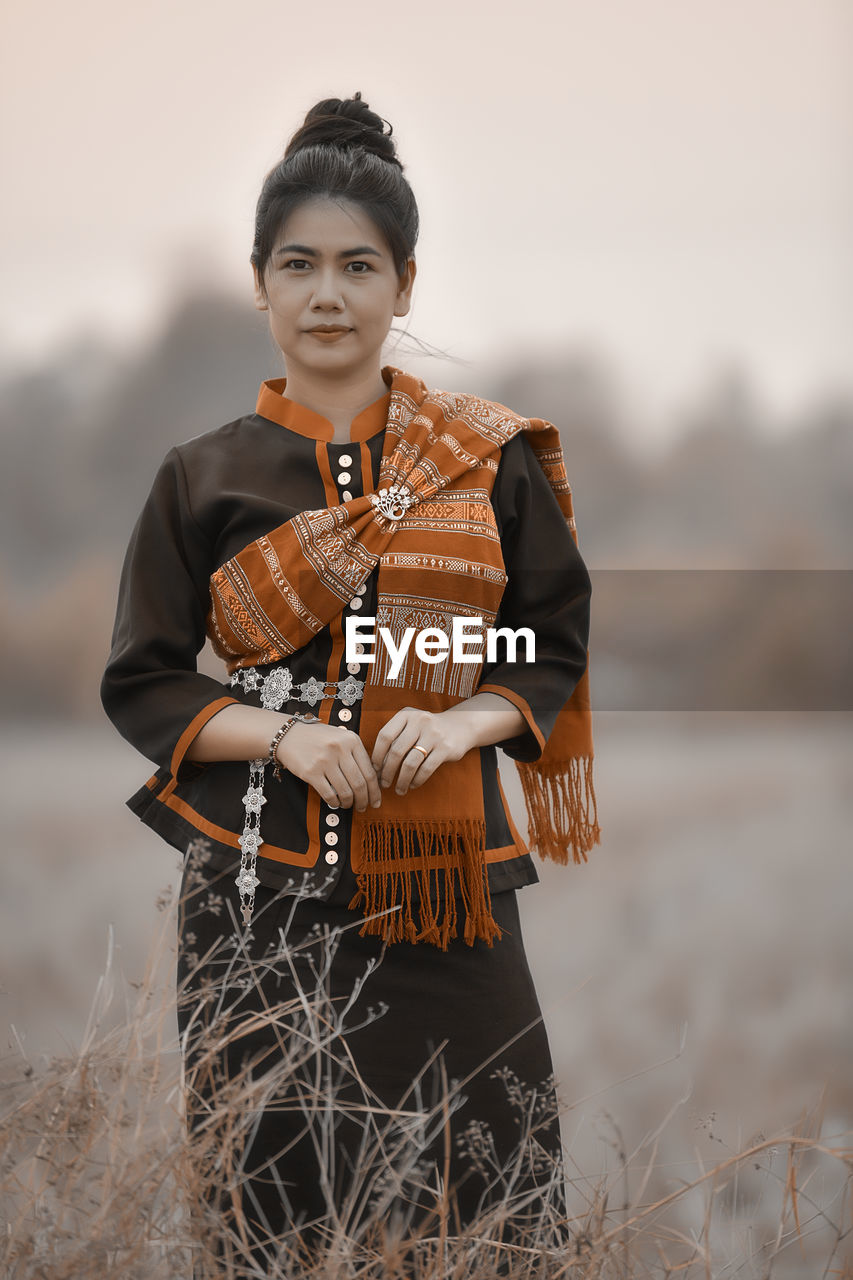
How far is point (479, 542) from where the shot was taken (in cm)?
108

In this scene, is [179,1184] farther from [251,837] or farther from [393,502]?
[393,502]

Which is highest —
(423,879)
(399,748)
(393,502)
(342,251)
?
(342,251)

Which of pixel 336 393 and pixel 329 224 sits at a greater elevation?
pixel 329 224

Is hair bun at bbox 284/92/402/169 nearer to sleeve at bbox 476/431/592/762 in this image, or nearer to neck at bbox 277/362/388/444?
neck at bbox 277/362/388/444

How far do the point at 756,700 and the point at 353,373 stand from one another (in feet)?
5.53

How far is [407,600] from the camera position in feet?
3.51

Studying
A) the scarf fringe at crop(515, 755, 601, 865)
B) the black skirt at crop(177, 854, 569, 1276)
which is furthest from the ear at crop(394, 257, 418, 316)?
the black skirt at crop(177, 854, 569, 1276)

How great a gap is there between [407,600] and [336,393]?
0.24 metres

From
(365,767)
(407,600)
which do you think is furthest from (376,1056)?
(407,600)

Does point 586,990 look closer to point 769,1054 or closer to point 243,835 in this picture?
point 769,1054

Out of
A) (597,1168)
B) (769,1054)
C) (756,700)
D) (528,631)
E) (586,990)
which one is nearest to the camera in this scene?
(528,631)

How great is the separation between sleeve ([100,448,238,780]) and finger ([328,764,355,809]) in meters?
0.14

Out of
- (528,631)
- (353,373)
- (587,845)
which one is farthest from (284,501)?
(587,845)

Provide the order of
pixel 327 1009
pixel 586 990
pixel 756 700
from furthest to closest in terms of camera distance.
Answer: pixel 756 700, pixel 586 990, pixel 327 1009
